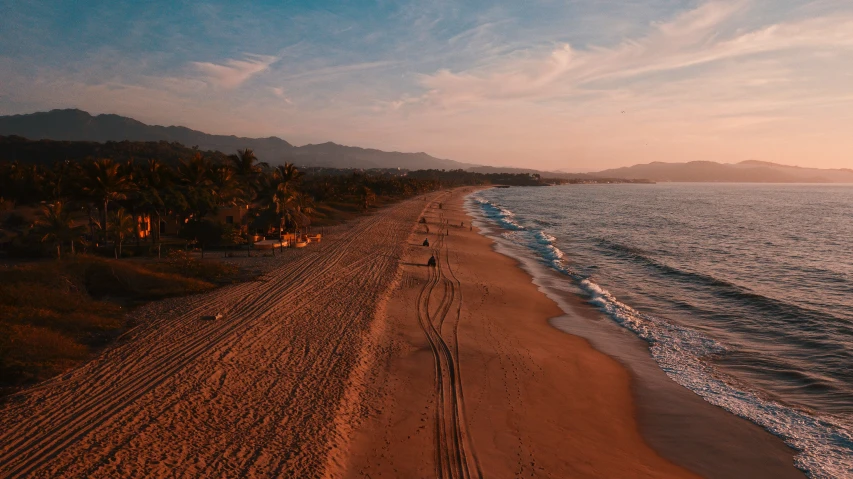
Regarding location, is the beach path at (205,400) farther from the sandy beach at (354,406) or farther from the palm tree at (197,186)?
the palm tree at (197,186)

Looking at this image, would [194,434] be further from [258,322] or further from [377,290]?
[377,290]

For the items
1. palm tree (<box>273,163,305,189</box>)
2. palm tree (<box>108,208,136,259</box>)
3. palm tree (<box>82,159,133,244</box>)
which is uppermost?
palm tree (<box>273,163,305,189</box>)

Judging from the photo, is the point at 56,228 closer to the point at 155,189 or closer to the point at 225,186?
the point at 155,189

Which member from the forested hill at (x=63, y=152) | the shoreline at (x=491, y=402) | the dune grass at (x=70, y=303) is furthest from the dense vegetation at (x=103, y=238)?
the forested hill at (x=63, y=152)

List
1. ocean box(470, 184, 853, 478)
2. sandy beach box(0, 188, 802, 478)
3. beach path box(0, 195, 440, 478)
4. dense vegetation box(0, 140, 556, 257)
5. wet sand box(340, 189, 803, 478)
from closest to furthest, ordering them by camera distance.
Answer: beach path box(0, 195, 440, 478) → sandy beach box(0, 188, 802, 478) → wet sand box(340, 189, 803, 478) → ocean box(470, 184, 853, 478) → dense vegetation box(0, 140, 556, 257)

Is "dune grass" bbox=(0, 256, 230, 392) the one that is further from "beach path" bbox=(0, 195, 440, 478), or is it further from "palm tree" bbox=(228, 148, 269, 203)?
"palm tree" bbox=(228, 148, 269, 203)

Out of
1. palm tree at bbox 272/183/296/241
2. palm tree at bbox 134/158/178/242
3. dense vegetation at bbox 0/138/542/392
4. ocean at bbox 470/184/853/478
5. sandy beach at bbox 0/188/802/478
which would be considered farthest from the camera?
palm tree at bbox 272/183/296/241

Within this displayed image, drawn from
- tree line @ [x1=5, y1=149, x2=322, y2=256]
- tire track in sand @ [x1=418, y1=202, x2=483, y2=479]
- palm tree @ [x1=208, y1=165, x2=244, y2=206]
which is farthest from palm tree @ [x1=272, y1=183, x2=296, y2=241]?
tire track in sand @ [x1=418, y1=202, x2=483, y2=479]

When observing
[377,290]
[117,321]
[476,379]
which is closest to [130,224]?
[117,321]
